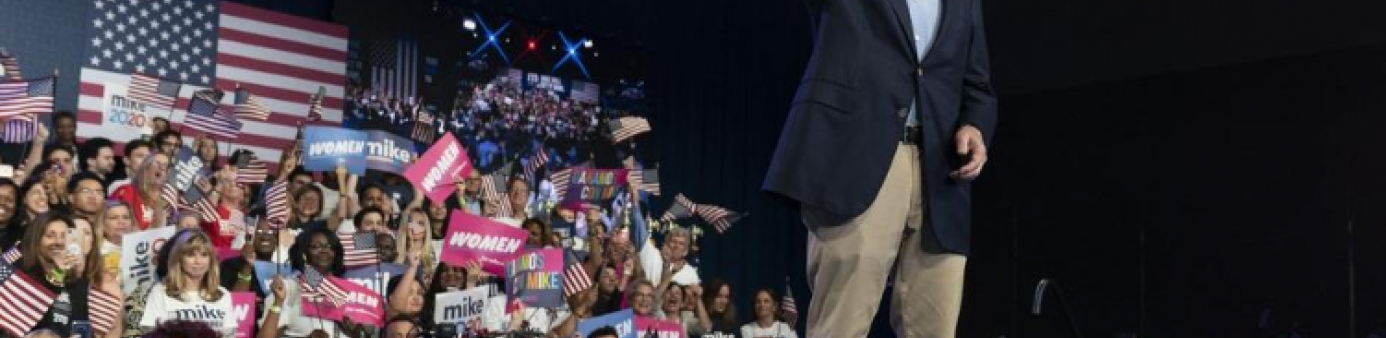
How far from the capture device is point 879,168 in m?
1.41

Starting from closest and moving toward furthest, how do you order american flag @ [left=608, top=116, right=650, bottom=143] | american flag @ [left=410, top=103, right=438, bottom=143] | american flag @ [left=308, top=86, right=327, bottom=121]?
1. american flag @ [left=308, top=86, right=327, bottom=121]
2. american flag @ [left=410, top=103, right=438, bottom=143]
3. american flag @ [left=608, top=116, right=650, bottom=143]

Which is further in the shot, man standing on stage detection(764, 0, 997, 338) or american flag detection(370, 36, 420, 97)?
american flag detection(370, 36, 420, 97)

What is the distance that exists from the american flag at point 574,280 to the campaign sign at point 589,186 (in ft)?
2.76

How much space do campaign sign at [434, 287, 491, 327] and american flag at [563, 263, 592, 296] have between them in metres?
0.71

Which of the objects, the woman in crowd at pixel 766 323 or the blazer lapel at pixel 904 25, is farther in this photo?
the woman in crowd at pixel 766 323

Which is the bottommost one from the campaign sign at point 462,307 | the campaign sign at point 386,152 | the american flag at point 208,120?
the campaign sign at point 462,307

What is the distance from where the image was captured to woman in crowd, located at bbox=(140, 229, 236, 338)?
4668 mm

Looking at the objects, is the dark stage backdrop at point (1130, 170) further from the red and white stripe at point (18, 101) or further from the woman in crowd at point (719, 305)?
the red and white stripe at point (18, 101)

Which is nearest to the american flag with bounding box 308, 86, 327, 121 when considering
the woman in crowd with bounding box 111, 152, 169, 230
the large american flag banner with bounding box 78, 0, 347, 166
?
the large american flag banner with bounding box 78, 0, 347, 166

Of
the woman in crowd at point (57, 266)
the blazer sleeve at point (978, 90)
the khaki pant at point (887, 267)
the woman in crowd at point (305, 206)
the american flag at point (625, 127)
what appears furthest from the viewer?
the american flag at point (625, 127)

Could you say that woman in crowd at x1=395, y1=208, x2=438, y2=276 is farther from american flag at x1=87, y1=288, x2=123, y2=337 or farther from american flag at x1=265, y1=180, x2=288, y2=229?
american flag at x1=87, y1=288, x2=123, y2=337

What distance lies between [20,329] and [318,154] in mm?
1520


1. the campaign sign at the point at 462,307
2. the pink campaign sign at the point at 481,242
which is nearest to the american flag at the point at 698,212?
the pink campaign sign at the point at 481,242

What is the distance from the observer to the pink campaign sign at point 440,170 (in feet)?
18.9
